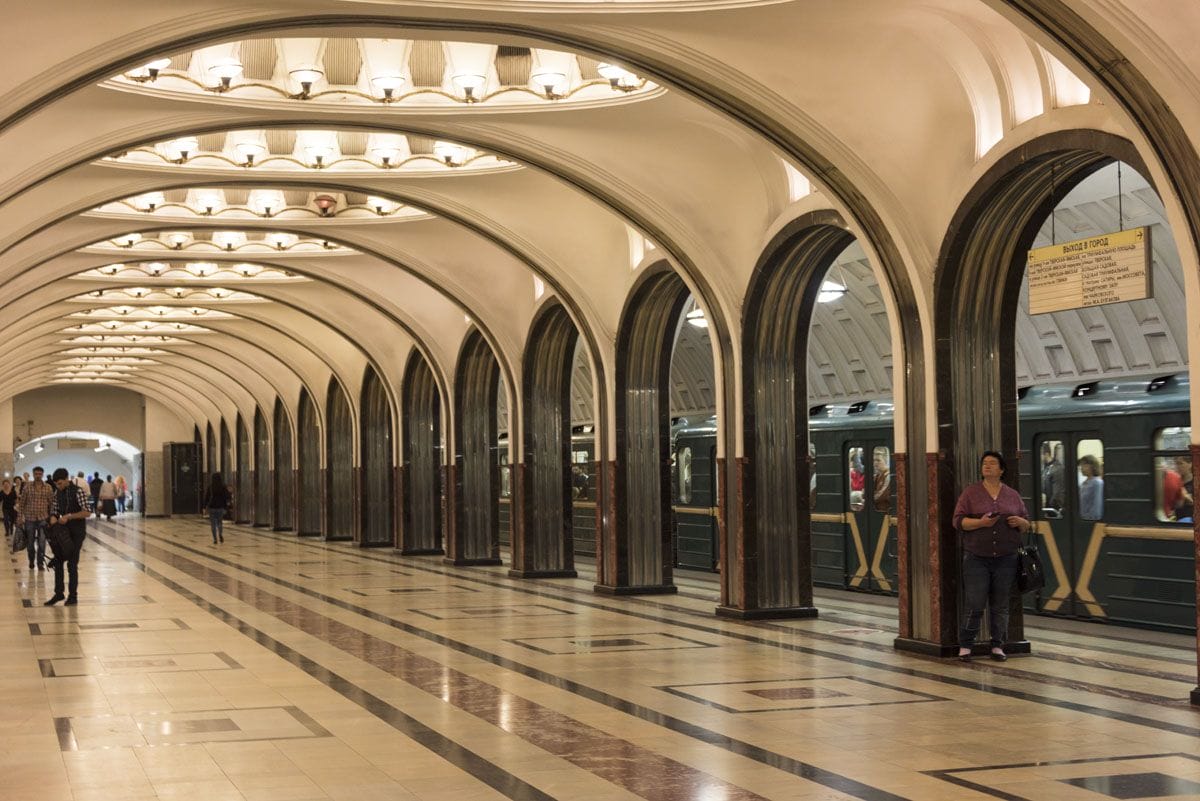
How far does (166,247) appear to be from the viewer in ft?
76.8

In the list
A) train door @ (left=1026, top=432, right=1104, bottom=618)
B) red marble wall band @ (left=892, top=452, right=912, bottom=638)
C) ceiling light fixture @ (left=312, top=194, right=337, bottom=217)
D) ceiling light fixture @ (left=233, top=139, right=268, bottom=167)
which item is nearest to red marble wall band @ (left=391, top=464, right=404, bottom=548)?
ceiling light fixture @ (left=312, top=194, right=337, bottom=217)

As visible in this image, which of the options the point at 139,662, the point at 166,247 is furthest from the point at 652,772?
the point at 166,247

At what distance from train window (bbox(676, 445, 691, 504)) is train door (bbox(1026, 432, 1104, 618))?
771 centimetres

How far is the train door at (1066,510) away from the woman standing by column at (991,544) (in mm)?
2668

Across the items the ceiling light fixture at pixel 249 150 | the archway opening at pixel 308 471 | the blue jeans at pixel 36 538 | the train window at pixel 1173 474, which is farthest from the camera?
the archway opening at pixel 308 471

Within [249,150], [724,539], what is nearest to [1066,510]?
[724,539]

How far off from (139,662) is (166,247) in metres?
13.0

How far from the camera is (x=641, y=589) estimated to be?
719 inches

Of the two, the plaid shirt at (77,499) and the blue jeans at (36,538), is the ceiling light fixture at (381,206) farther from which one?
the blue jeans at (36,538)

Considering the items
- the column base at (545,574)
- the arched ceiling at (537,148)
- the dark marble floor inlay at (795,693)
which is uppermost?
the arched ceiling at (537,148)

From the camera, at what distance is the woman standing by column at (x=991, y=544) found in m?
11.4

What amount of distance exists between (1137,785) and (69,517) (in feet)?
41.5

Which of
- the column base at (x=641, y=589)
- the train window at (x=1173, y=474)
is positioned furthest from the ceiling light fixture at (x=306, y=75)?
the train window at (x=1173, y=474)

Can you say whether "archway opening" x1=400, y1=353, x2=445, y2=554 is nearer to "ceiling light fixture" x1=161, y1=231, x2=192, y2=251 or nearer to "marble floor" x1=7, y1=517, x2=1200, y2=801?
"ceiling light fixture" x1=161, y1=231, x2=192, y2=251
